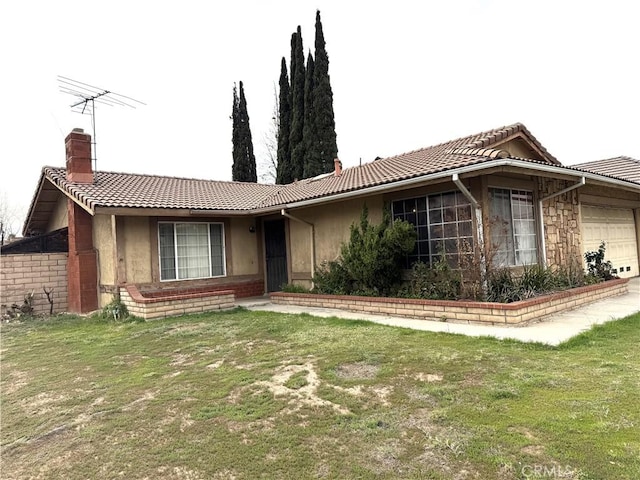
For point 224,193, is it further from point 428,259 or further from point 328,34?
point 328,34

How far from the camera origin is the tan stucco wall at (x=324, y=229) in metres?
10.9

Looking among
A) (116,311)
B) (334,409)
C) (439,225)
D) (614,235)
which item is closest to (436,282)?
(439,225)

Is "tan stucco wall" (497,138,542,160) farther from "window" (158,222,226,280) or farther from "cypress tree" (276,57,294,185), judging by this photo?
"cypress tree" (276,57,294,185)

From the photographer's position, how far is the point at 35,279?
1184 cm

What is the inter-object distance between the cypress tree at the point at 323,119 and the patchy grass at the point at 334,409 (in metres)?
20.7

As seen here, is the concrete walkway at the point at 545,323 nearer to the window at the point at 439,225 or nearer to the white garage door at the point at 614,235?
the window at the point at 439,225

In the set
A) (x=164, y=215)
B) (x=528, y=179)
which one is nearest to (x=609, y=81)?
(x=528, y=179)

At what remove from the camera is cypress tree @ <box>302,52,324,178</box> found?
26391mm

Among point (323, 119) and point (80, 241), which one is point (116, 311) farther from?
point (323, 119)

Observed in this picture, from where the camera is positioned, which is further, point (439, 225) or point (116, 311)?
point (116, 311)

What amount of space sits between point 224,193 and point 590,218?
1196 cm

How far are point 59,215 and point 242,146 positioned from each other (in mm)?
17313

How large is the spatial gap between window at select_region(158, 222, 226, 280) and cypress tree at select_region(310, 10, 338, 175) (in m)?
14.4

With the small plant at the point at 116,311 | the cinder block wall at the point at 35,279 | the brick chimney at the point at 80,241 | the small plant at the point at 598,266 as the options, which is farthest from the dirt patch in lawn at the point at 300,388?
the cinder block wall at the point at 35,279
